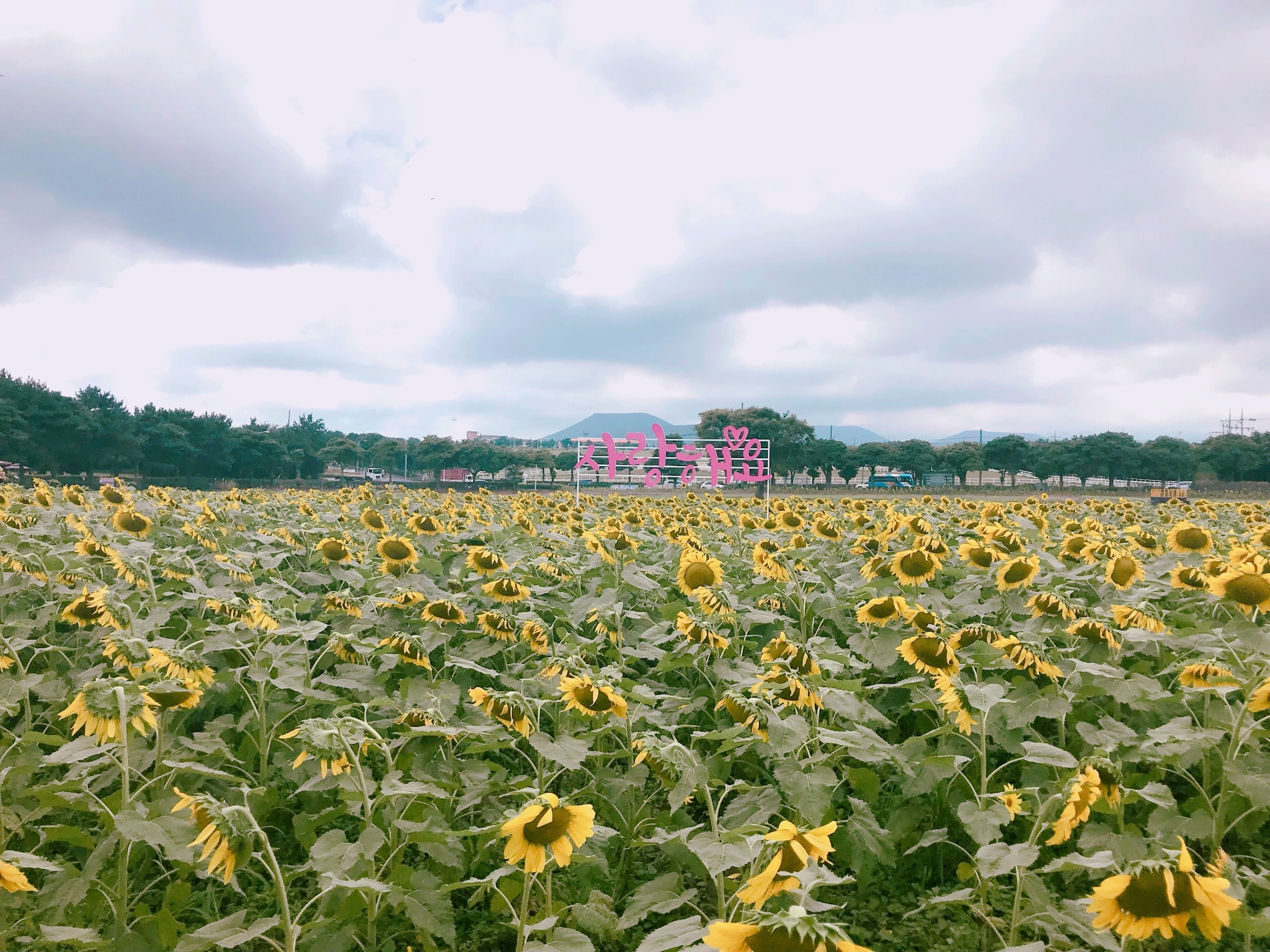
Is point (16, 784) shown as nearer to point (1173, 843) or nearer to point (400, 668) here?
point (400, 668)

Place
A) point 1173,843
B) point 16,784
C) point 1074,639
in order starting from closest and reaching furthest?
point 1173,843 < point 16,784 < point 1074,639

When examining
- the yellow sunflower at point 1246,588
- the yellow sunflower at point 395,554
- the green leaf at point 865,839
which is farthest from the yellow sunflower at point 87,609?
the yellow sunflower at point 1246,588

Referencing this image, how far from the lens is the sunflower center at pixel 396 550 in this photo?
4.73 meters

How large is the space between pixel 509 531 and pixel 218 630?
404 cm

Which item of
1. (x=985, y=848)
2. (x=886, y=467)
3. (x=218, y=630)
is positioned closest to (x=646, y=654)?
(x=985, y=848)

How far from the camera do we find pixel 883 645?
154 inches

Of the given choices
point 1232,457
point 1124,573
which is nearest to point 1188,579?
point 1124,573

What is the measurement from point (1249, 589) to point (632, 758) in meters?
3.44

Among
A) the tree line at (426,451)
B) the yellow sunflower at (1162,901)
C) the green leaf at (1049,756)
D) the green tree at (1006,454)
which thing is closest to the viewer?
the yellow sunflower at (1162,901)

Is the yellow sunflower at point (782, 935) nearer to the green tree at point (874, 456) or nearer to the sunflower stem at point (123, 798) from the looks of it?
the sunflower stem at point (123, 798)

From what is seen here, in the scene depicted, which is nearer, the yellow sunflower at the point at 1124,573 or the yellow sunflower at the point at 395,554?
the yellow sunflower at the point at 395,554

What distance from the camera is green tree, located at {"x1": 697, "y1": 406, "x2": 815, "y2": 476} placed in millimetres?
83938

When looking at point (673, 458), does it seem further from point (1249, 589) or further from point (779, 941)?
point (779, 941)

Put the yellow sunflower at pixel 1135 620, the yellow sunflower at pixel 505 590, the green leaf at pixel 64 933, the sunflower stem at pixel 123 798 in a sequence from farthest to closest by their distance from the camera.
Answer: the yellow sunflower at pixel 505 590, the yellow sunflower at pixel 1135 620, the sunflower stem at pixel 123 798, the green leaf at pixel 64 933
